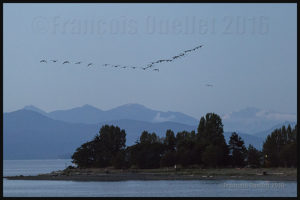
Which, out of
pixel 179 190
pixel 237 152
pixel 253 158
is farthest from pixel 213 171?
pixel 179 190

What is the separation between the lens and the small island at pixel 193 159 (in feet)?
410

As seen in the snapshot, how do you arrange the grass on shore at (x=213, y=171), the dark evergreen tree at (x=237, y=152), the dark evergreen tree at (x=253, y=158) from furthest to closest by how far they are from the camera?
the dark evergreen tree at (x=237, y=152)
the dark evergreen tree at (x=253, y=158)
the grass on shore at (x=213, y=171)

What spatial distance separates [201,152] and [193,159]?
230 centimetres

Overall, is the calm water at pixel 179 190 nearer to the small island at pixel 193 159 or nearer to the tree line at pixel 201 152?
the small island at pixel 193 159

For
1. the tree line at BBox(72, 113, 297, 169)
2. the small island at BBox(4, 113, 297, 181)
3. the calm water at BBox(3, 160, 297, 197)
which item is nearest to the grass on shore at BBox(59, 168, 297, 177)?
the small island at BBox(4, 113, 297, 181)

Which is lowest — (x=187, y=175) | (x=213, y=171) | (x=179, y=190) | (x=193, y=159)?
(x=179, y=190)

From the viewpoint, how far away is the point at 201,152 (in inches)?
5389

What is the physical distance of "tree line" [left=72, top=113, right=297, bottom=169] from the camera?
13262 cm

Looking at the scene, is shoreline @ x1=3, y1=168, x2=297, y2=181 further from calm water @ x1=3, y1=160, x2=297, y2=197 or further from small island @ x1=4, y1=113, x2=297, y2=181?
calm water @ x1=3, y1=160, x2=297, y2=197

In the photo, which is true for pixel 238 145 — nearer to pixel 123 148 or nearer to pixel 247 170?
pixel 247 170

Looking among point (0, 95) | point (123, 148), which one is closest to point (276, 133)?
point (123, 148)

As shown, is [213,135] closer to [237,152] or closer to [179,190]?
[237,152]

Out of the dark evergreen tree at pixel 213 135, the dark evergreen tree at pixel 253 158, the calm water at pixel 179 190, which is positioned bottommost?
the calm water at pixel 179 190

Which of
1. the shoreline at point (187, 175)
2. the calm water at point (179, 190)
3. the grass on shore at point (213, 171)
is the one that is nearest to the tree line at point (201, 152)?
the grass on shore at point (213, 171)
